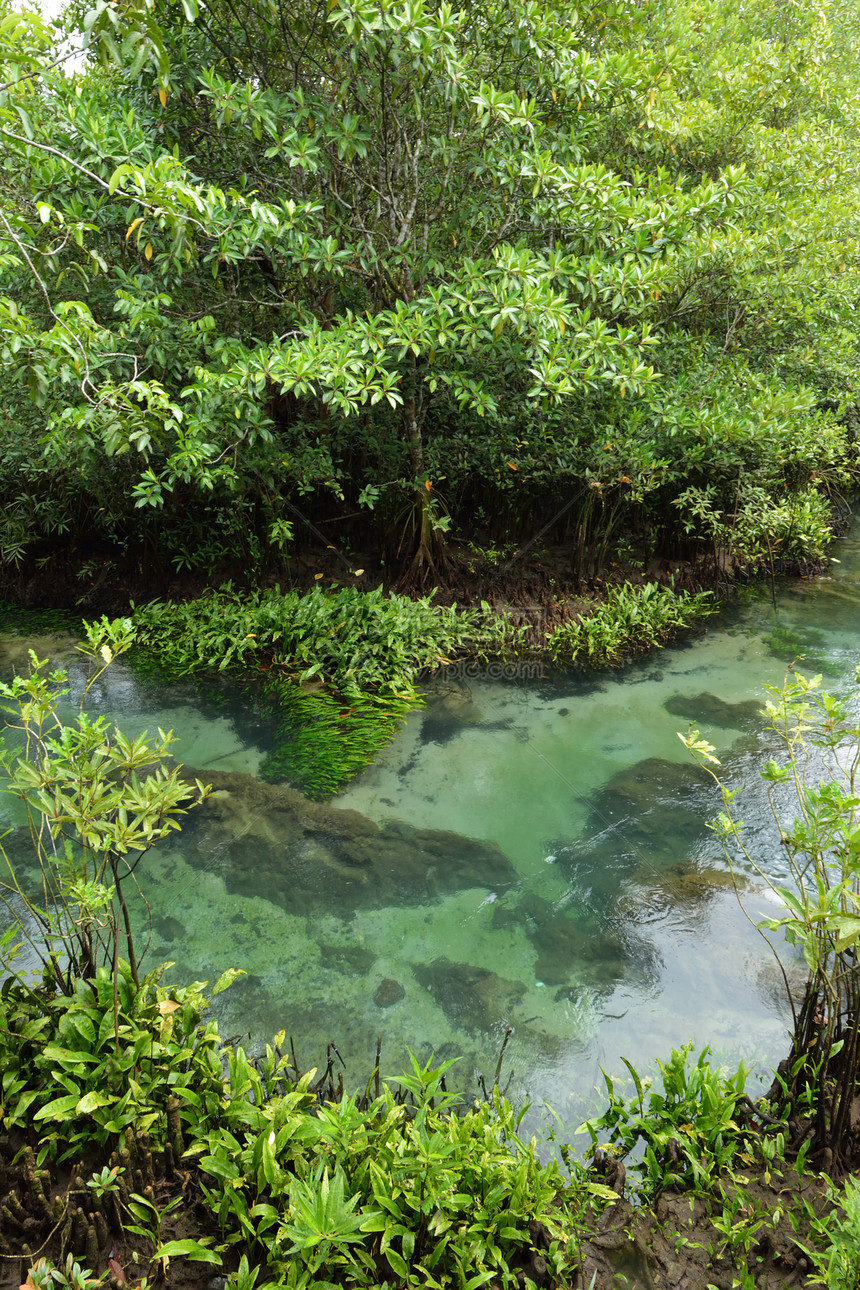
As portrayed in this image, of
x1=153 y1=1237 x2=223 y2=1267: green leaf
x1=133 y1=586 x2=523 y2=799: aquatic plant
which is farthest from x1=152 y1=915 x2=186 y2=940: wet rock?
x1=153 y1=1237 x2=223 y2=1267: green leaf

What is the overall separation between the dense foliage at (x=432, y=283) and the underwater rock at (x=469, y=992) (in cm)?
304

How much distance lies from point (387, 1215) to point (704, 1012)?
1702 mm

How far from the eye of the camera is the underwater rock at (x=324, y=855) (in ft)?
12.7

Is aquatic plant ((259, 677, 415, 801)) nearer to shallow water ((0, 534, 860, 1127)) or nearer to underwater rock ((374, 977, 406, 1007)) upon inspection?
shallow water ((0, 534, 860, 1127))

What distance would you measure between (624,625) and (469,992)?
172 inches

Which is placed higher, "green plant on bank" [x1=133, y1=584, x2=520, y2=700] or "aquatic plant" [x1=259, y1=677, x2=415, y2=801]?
"green plant on bank" [x1=133, y1=584, x2=520, y2=700]

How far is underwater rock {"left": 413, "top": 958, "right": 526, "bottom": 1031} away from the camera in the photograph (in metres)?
3.13

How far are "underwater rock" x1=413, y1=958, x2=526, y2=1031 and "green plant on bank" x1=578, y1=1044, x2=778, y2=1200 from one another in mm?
618

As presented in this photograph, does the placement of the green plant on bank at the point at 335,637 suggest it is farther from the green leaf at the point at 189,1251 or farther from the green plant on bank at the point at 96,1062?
the green leaf at the point at 189,1251

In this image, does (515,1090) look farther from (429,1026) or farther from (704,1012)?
(704,1012)

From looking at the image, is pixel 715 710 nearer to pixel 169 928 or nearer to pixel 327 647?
pixel 327 647

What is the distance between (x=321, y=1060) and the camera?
116 inches

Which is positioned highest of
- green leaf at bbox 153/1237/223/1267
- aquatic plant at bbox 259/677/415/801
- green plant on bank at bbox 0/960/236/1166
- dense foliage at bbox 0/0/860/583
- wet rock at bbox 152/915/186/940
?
dense foliage at bbox 0/0/860/583

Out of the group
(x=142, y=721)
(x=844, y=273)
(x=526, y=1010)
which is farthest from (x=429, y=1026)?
(x=844, y=273)
